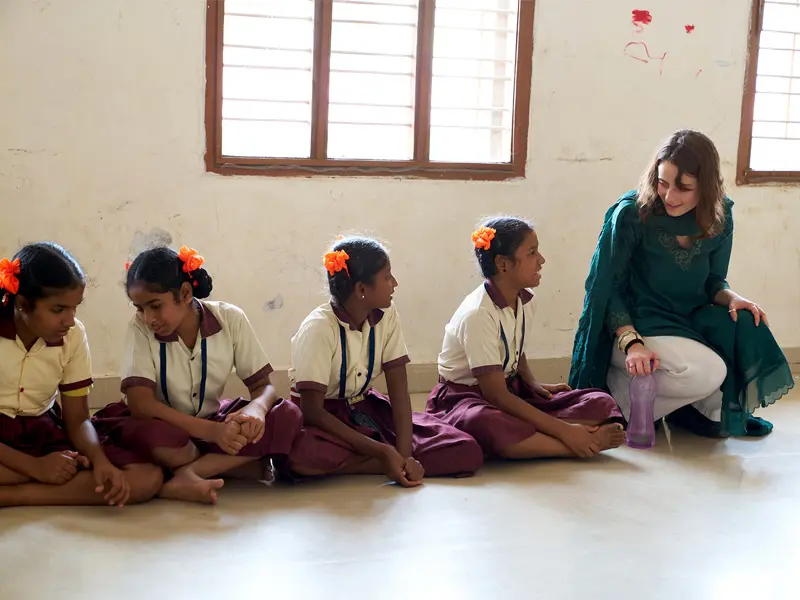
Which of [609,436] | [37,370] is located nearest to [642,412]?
[609,436]

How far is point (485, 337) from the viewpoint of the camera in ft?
9.53

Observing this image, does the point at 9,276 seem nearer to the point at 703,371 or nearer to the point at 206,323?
the point at 206,323

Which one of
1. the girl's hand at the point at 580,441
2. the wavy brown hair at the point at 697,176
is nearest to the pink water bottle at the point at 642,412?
the girl's hand at the point at 580,441

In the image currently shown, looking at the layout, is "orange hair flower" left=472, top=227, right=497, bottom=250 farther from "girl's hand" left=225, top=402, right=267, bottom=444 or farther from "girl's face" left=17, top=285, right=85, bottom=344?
"girl's face" left=17, top=285, right=85, bottom=344

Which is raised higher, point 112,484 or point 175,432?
point 175,432

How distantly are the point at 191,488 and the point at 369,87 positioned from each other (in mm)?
1846

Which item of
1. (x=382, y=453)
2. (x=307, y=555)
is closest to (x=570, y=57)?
(x=382, y=453)

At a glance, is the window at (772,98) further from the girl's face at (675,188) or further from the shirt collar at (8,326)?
the shirt collar at (8,326)

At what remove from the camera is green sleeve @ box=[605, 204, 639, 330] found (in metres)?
3.22

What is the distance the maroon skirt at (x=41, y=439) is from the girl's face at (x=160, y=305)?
346mm

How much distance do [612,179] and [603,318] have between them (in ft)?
3.00

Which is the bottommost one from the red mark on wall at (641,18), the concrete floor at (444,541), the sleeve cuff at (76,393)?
the concrete floor at (444,541)

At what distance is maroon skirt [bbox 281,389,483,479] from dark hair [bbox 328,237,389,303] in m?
0.34

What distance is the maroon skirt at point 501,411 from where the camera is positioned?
9.36 ft
